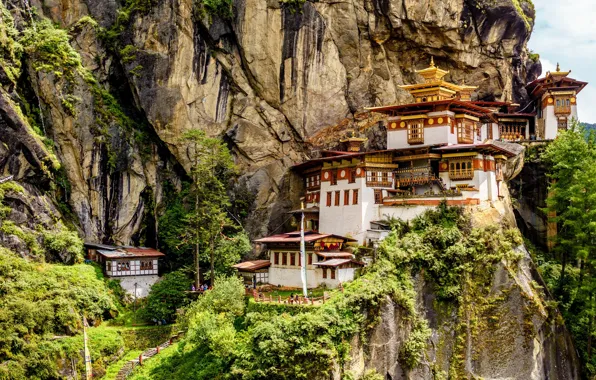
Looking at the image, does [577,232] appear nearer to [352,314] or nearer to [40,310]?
[352,314]

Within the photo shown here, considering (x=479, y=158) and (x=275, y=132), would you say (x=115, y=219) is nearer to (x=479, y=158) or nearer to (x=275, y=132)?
(x=275, y=132)

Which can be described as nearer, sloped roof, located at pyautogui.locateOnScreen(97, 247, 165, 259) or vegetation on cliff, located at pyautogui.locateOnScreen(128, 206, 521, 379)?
vegetation on cliff, located at pyautogui.locateOnScreen(128, 206, 521, 379)

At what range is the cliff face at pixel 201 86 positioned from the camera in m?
51.8

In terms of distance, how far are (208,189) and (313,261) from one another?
1069cm

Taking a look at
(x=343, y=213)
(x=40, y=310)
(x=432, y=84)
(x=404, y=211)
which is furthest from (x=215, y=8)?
(x=40, y=310)

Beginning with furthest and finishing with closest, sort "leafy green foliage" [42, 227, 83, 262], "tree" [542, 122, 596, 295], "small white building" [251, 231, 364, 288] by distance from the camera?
"leafy green foliage" [42, 227, 83, 262], "tree" [542, 122, 596, 295], "small white building" [251, 231, 364, 288]

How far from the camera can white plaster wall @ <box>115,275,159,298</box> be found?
49812 mm

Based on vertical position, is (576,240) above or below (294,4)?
below

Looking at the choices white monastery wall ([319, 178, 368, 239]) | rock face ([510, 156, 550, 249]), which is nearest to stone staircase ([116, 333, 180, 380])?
white monastery wall ([319, 178, 368, 239])

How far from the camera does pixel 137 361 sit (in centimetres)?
4094

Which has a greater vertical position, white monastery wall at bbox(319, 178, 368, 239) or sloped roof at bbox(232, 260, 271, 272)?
white monastery wall at bbox(319, 178, 368, 239)

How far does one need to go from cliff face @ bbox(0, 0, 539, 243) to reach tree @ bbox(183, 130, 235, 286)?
215 cm

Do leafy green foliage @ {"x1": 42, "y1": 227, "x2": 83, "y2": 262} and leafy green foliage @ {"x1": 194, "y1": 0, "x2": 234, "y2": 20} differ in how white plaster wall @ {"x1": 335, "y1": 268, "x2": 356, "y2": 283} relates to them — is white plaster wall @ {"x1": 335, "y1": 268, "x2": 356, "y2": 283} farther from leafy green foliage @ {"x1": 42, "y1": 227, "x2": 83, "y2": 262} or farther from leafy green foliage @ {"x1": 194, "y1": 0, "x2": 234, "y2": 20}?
leafy green foliage @ {"x1": 194, "y1": 0, "x2": 234, "y2": 20}

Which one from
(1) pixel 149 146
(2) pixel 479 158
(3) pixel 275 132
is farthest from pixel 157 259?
(2) pixel 479 158
